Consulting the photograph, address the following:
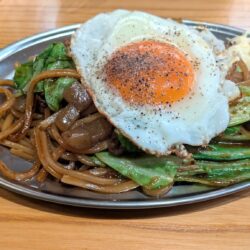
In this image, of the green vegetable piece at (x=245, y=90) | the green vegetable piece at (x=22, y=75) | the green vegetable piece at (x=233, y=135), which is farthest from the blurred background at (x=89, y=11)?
the green vegetable piece at (x=233, y=135)

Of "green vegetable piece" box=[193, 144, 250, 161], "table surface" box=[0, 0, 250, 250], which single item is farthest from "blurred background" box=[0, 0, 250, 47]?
"table surface" box=[0, 0, 250, 250]

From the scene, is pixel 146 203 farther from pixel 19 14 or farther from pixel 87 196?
pixel 19 14

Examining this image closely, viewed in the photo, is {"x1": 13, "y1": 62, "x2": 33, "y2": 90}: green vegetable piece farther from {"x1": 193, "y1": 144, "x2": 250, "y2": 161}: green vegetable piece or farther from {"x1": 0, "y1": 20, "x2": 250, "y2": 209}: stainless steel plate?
{"x1": 193, "y1": 144, "x2": 250, "y2": 161}: green vegetable piece

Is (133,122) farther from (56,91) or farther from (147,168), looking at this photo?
(56,91)

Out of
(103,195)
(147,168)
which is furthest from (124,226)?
(147,168)

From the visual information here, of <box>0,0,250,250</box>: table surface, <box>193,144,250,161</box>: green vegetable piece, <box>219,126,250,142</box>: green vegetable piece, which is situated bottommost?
<box>0,0,250,250</box>: table surface

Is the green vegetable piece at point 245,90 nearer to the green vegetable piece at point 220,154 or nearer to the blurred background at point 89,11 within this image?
the green vegetable piece at point 220,154

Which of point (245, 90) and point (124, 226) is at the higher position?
point (245, 90)
